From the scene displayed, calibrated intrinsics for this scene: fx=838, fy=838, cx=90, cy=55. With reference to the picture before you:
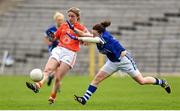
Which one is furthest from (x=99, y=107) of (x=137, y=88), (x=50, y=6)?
(x=50, y=6)

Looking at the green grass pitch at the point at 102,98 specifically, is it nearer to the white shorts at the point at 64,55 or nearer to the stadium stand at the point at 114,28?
the white shorts at the point at 64,55

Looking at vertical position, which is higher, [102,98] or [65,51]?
[65,51]

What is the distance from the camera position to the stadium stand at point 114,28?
40312 mm

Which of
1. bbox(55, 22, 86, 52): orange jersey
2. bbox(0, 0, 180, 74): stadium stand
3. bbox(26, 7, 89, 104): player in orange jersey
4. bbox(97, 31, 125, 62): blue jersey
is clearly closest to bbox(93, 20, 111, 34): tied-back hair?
bbox(97, 31, 125, 62): blue jersey

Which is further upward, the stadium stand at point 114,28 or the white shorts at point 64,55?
the white shorts at point 64,55

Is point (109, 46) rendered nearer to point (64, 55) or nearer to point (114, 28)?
point (64, 55)

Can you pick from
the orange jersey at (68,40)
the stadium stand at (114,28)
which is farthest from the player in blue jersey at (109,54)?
the stadium stand at (114,28)

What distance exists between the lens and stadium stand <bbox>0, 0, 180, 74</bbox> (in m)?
40.3

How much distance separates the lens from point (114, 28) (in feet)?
142

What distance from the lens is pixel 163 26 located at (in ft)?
139

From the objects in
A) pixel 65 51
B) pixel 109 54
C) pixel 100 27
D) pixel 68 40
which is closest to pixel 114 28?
pixel 68 40

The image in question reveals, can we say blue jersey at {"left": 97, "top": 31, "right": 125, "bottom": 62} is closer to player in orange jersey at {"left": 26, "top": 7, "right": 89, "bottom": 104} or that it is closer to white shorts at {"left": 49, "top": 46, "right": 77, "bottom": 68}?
player in orange jersey at {"left": 26, "top": 7, "right": 89, "bottom": 104}

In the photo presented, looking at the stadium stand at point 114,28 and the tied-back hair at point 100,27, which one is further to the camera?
the stadium stand at point 114,28

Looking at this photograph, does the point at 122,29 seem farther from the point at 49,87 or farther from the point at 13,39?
the point at 49,87
